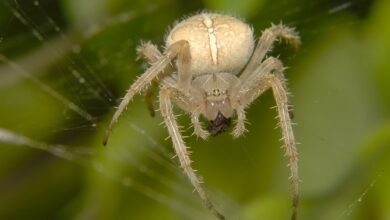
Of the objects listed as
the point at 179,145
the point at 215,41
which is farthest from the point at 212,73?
the point at 179,145

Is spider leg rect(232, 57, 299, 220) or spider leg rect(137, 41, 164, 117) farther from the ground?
spider leg rect(137, 41, 164, 117)

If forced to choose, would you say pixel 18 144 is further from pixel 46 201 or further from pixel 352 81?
pixel 352 81

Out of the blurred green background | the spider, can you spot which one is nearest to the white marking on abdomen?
the spider

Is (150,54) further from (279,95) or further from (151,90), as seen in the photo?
(279,95)

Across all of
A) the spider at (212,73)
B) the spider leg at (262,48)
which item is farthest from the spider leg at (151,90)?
the spider leg at (262,48)

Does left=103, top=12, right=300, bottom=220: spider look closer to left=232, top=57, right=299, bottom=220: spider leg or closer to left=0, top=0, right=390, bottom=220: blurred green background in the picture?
left=232, top=57, right=299, bottom=220: spider leg

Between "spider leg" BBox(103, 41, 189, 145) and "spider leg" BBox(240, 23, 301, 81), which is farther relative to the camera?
"spider leg" BBox(240, 23, 301, 81)

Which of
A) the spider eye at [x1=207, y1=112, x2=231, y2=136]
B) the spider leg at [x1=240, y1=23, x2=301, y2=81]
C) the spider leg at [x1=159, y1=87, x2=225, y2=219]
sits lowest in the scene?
the spider leg at [x1=159, y1=87, x2=225, y2=219]

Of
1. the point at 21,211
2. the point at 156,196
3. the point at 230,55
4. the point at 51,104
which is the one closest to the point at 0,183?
the point at 21,211
